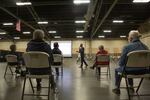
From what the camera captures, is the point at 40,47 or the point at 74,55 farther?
the point at 74,55

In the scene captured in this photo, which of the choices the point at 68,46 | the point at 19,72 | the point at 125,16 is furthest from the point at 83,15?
the point at 68,46

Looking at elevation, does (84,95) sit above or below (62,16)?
below

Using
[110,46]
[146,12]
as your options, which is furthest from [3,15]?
[110,46]

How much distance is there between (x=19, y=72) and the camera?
9.40 meters

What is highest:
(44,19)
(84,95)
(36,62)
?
(44,19)

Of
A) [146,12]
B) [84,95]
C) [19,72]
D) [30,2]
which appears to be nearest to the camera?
[84,95]

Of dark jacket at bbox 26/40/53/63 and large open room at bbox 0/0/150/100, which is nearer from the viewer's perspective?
large open room at bbox 0/0/150/100

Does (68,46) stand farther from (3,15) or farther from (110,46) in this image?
(3,15)

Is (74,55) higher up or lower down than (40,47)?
lower down

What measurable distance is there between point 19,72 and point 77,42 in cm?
3066

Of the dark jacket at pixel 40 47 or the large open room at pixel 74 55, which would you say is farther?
the dark jacket at pixel 40 47

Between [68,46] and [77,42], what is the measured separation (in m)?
1.58

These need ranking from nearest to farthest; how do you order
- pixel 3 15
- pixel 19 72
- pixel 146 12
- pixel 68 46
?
pixel 19 72 < pixel 146 12 < pixel 3 15 < pixel 68 46

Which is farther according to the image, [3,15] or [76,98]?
[3,15]
